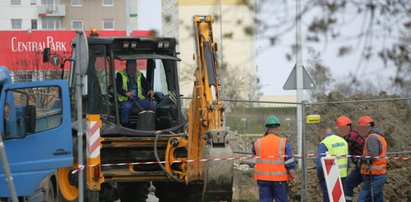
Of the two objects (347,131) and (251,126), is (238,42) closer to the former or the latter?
(347,131)

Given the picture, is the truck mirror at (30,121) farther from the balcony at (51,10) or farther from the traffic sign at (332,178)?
the balcony at (51,10)

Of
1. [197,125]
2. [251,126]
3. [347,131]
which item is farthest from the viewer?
[251,126]

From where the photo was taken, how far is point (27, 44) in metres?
34.8

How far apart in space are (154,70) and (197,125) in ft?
6.26

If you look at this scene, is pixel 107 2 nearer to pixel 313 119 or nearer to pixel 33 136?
pixel 313 119

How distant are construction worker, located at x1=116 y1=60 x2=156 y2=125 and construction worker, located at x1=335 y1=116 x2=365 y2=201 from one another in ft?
10.9

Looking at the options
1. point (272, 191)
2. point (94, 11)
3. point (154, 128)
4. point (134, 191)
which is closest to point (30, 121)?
point (154, 128)

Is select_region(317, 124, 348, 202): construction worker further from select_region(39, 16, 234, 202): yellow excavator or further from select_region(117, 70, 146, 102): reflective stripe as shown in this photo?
select_region(117, 70, 146, 102): reflective stripe

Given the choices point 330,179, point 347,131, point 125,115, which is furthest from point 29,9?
point 330,179

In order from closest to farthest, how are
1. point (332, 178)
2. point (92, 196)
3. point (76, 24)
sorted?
point (332, 178) < point (92, 196) < point (76, 24)

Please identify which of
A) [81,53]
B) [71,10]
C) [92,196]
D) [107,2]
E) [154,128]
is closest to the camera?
[81,53]

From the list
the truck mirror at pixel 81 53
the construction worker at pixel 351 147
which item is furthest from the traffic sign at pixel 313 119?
the truck mirror at pixel 81 53

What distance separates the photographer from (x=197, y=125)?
13.5 m

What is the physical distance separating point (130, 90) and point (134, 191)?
2644mm
